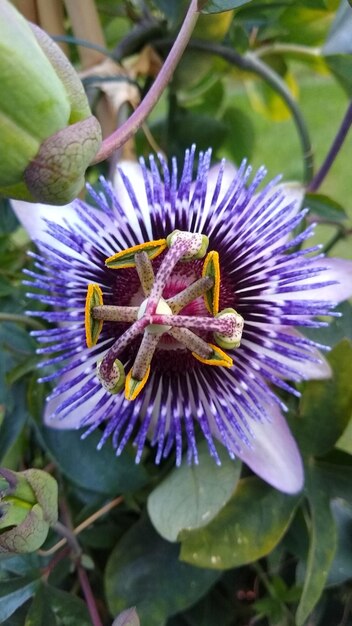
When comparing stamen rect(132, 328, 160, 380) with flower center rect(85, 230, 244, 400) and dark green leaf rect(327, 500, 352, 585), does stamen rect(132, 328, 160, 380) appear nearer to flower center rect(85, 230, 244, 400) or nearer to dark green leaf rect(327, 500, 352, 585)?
flower center rect(85, 230, 244, 400)

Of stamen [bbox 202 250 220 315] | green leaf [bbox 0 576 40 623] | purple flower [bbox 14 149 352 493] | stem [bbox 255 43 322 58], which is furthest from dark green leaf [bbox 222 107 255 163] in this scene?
green leaf [bbox 0 576 40 623]

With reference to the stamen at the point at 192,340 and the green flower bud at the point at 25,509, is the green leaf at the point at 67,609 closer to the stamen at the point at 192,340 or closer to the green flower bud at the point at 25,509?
the green flower bud at the point at 25,509

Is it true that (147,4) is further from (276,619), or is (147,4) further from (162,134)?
(276,619)

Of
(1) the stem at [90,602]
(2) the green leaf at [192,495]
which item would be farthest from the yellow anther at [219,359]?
(1) the stem at [90,602]

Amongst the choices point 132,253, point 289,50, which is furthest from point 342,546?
point 289,50

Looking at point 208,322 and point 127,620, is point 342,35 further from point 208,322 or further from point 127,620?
point 127,620

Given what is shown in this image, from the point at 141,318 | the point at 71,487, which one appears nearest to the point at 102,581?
the point at 71,487
